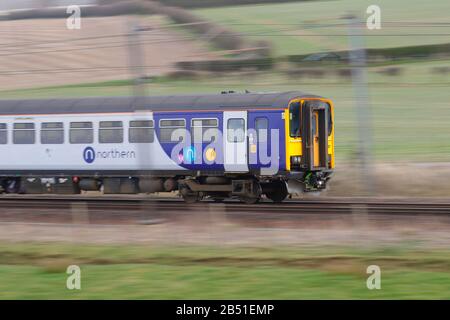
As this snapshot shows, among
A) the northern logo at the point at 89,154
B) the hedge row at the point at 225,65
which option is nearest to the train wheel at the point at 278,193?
the northern logo at the point at 89,154

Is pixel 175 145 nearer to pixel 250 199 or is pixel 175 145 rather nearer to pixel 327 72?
pixel 250 199

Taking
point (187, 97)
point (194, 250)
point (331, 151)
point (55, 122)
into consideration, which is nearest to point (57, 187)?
point (55, 122)

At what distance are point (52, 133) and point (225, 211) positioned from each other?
8327mm

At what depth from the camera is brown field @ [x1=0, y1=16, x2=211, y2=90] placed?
174 ft

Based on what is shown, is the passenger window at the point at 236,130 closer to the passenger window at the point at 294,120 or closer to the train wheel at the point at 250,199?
the passenger window at the point at 294,120

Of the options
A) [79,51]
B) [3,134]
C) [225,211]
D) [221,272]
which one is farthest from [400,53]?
[221,272]

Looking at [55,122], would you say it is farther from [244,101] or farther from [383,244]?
[383,244]

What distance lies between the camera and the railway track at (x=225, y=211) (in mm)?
20219

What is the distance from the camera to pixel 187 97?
25.7 metres

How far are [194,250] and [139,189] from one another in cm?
1149

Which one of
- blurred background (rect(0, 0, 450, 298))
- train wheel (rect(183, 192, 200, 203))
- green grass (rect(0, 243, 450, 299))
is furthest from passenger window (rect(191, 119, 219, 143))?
green grass (rect(0, 243, 450, 299))

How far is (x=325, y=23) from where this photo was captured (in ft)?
190

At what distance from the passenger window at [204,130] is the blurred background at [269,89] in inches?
93.1
